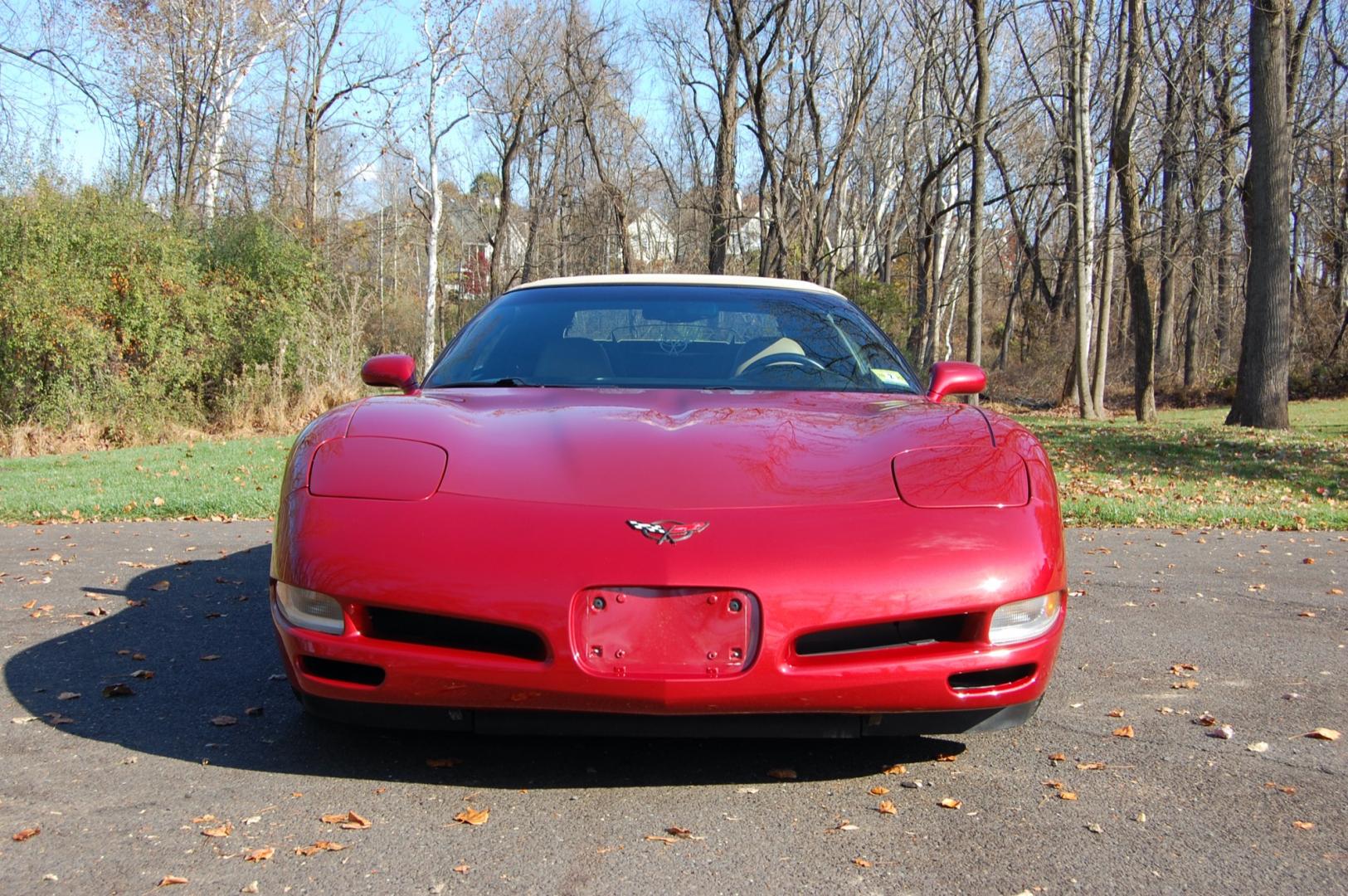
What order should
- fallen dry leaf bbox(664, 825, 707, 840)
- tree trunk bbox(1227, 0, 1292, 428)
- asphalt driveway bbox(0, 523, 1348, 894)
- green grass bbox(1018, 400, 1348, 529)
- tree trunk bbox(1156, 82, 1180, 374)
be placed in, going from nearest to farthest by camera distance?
asphalt driveway bbox(0, 523, 1348, 894)
fallen dry leaf bbox(664, 825, 707, 840)
green grass bbox(1018, 400, 1348, 529)
tree trunk bbox(1227, 0, 1292, 428)
tree trunk bbox(1156, 82, 1180, 374)

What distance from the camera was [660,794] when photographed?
2.57 metres

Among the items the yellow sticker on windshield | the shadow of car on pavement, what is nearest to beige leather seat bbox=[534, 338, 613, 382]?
the yellow sticker on windshield

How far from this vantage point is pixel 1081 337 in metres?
21.2

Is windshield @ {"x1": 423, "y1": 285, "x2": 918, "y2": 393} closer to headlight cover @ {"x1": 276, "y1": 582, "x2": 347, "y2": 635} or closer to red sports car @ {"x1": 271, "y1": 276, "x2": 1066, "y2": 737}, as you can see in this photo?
red sports car @ {"x1": 271, "y1": 276, "x2": 1066, "y2": 737}

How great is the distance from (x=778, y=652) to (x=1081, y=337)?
20.6 meters

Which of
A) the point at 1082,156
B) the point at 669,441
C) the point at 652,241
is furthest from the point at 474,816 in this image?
the point at 652,241

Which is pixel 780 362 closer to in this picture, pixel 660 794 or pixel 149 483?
pixel 660 794

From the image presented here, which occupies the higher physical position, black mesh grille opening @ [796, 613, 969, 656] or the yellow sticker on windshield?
the yellow sticker on windshield

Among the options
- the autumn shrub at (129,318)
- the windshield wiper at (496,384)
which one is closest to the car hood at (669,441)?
the windshield wiper at (496,384)

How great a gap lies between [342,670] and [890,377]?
2.13 m

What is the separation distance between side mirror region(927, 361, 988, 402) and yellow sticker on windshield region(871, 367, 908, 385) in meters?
0.10

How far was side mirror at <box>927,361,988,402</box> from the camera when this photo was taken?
A: 367 centimetres

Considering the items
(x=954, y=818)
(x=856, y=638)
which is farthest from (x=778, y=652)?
(x=954, y=818)

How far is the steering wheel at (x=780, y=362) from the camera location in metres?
3.72
